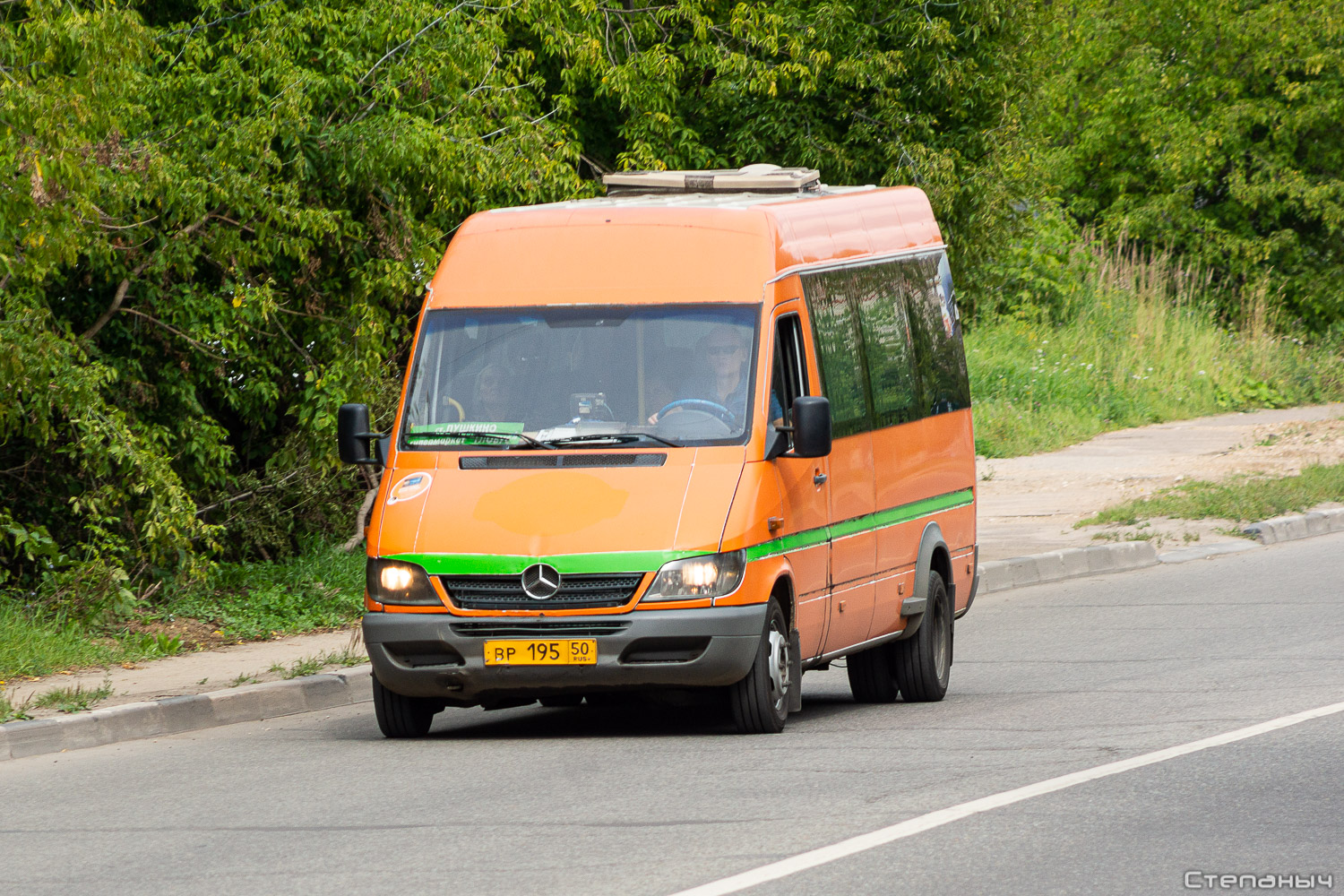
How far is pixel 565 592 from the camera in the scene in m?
9.08

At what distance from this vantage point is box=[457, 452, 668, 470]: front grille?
31.0 feet

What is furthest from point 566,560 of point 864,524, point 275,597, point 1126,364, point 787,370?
point 1126,364

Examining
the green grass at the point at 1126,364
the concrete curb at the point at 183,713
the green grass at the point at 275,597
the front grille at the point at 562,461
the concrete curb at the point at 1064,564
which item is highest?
the front grille at the point at 562,461

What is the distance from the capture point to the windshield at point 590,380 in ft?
31.7

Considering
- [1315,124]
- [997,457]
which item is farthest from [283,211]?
[1315,124]

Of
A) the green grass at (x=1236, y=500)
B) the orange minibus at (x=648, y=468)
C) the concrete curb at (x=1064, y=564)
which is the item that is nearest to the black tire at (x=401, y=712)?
the orange minibus at (x=648, y=468)

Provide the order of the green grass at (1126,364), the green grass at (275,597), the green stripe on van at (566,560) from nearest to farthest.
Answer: the green stripe on van at (566,560) → the green grass at (275,597) → the green grass at (1126,364)

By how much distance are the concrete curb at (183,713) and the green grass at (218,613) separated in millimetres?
1222

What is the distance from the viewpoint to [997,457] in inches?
997

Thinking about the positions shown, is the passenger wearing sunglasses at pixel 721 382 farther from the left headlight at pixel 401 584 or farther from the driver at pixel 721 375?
the left headlight at pixel 401 584

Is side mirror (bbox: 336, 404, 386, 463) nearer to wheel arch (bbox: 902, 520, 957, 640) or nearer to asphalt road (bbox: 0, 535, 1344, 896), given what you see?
asphalt road (bbox: 0, 535, 1344, 896)

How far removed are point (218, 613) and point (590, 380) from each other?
4.76 metres

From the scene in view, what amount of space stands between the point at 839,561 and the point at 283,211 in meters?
5.01

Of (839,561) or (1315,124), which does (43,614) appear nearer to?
(839,561)
